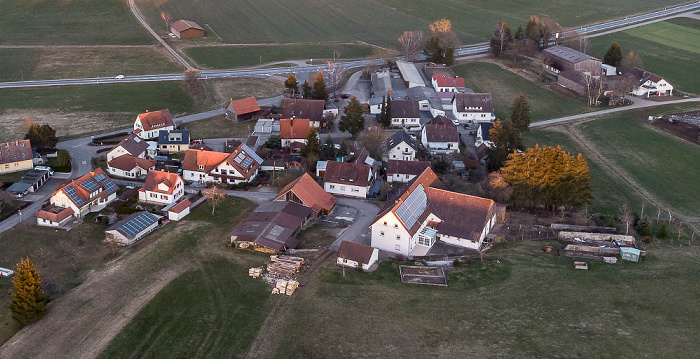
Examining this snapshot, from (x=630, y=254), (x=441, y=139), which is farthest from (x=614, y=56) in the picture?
(x=630, y=254)

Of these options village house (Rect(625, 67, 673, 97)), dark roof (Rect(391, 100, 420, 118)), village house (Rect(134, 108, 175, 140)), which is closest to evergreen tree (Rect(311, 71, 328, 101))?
dark roof (Rect(391, 100, 420, 118))

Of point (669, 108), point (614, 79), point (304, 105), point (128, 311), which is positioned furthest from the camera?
point (614, 79)

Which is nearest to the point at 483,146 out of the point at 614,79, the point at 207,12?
the point at 614,79

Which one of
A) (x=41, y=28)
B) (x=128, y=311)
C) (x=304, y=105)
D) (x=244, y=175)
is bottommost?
(x=128, y=311)

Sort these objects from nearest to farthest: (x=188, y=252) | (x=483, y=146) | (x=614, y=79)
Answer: (x=188, y=252) < (x=483, y=146) < (x=614, y=79)

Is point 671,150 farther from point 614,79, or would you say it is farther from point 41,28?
point 41,28

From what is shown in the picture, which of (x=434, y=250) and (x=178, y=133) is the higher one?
(x=178, y=133)

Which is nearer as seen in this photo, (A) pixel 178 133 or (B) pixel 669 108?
(A) pixel 178 133
